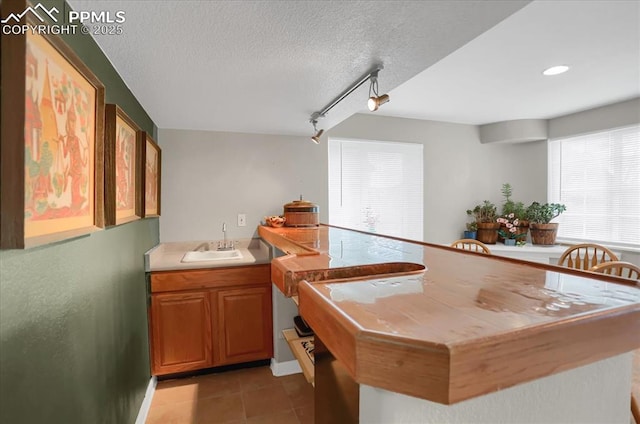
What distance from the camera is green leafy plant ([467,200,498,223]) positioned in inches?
158

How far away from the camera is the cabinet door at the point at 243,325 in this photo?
7.88 feet

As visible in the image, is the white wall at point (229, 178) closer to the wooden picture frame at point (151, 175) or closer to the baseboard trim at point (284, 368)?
the wooden picture frame at point (151, 175)

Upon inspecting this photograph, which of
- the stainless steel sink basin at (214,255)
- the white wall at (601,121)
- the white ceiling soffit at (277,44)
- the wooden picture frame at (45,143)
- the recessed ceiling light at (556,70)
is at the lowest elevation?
the stainless steel sink basin at (214,255)

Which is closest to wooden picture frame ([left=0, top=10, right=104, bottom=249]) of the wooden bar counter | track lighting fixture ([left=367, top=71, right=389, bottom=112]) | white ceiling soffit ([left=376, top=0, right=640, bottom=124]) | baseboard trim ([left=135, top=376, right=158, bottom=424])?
the wooden bar counter

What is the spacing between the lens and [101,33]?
3.95 feet

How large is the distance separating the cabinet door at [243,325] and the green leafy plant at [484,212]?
9.86ft

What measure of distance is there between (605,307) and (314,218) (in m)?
2.22

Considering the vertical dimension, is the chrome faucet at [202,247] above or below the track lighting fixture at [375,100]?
below

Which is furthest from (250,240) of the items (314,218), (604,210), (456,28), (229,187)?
(604,210)

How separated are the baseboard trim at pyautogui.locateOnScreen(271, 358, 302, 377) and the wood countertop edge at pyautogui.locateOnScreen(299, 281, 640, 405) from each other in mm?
2186

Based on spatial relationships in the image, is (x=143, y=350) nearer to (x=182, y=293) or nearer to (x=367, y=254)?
(x=182, y=293)

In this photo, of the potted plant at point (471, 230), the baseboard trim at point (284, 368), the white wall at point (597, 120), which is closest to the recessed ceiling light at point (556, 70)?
the white wall at point (597, 120)

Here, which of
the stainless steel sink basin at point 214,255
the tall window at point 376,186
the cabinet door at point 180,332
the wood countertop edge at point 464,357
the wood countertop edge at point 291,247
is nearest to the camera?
the wood countertop edge at point 464,357

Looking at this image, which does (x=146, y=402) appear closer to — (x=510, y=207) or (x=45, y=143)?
(x=45, y=143)
